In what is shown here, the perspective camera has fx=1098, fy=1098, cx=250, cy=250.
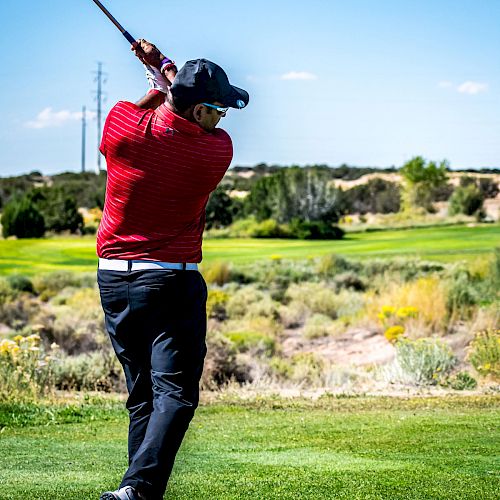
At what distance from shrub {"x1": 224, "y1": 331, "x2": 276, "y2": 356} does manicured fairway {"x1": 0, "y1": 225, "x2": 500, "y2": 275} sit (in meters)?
11.0

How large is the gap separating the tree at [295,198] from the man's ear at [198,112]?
35445 millimetres

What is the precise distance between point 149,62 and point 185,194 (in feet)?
2.48

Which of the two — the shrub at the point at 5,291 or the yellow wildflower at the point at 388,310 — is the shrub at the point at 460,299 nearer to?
the yellow wildflower at the point at 388,310

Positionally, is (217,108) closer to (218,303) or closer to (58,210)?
(218,303)

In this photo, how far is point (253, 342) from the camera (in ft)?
66.1

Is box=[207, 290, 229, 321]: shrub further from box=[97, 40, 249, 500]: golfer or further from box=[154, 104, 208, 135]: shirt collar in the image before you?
box=[154, 104, 208, 135]: shirt collar

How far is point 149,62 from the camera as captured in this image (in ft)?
18.0

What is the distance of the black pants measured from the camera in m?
5.13

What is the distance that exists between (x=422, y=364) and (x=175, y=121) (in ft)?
35.6

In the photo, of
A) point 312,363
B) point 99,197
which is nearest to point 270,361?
point 312,363

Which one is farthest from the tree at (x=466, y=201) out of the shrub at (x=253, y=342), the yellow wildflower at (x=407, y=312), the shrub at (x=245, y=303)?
the shrub at (x=253, y=342)

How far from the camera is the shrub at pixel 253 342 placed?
19664 mm

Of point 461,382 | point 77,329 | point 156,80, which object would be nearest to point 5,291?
point 77,329

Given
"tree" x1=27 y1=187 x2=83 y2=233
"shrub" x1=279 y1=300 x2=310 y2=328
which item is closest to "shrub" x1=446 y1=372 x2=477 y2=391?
"shrub" x1=279 y1=300 x2=310 y2=328
